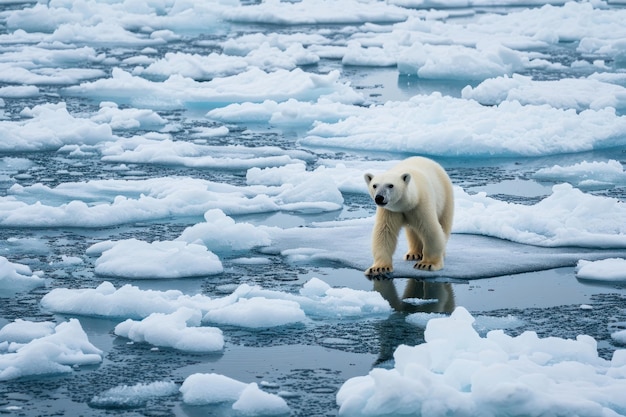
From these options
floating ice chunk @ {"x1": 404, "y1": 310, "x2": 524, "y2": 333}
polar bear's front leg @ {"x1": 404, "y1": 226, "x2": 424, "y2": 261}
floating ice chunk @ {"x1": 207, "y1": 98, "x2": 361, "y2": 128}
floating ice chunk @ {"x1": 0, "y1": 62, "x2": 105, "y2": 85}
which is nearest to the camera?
floating ice chunk @ {"x1": 404, "y1": 310, "x2": 524, "y2": 333}

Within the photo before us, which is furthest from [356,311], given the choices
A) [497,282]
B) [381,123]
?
[381,123]

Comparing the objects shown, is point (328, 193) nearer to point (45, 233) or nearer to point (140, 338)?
point (45, 233)

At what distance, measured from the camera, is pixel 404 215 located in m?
6.26

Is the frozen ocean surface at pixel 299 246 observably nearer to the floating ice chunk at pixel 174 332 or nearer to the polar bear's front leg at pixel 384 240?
the floating ice chunk at pixel 174 332

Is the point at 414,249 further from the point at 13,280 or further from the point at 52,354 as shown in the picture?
the point at 52,354

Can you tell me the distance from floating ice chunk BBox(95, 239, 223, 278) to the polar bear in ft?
3.09

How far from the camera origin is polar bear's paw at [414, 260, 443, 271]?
6285 mm

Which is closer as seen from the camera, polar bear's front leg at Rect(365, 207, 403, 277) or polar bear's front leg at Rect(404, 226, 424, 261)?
polar bear's front leg at Rect(365, 207, 403, 277)

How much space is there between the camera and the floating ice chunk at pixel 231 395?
4.23m

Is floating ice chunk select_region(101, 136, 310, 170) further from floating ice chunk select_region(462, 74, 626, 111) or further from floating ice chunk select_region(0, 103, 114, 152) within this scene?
floating ice chunk select_region(462, 74, 626, 111)

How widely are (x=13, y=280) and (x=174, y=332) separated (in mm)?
1404

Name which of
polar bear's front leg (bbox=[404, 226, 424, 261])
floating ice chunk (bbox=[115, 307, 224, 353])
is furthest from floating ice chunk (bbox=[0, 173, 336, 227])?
floating ice chunk (bbox=[115, 307, 224, 353])

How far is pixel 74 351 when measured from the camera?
486 cm

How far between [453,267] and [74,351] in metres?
2.42
